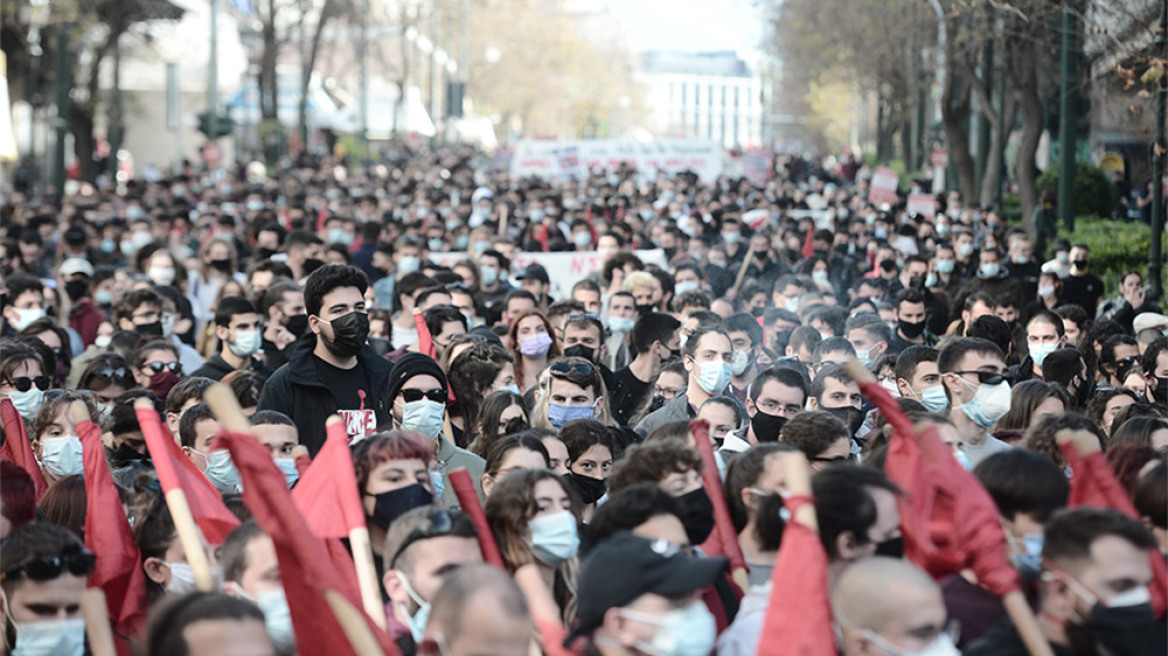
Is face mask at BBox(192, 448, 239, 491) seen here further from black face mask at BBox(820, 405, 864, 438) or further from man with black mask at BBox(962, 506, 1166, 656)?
man with black mask at BBox(962, 506, 1166, 656)

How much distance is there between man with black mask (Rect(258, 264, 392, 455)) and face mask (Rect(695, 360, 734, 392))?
1.93m

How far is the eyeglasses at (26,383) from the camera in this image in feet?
27.2

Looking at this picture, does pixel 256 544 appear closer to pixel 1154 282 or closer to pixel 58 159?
pixel 1154 282

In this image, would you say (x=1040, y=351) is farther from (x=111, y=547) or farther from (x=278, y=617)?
(x=278, y=617)

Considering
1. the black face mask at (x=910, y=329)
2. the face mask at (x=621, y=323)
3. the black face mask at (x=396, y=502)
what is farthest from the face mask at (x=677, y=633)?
the black face mask at (x=910, y=329)

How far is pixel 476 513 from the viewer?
498cm

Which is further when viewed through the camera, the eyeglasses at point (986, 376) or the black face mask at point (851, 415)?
the black face mask at point (851, 415)

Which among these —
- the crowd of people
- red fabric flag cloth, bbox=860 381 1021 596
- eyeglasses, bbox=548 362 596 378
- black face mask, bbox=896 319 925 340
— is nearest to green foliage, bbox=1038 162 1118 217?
the crowd of people

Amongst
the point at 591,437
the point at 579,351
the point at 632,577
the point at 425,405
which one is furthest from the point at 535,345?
the point at 632,577

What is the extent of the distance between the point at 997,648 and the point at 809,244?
17157 millimetres

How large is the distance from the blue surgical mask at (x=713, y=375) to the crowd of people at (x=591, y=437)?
0.05 m

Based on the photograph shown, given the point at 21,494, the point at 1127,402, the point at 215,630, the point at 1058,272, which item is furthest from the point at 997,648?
the point at 1058,272

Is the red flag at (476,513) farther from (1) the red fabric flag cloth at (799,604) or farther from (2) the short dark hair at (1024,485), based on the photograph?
(2) the short dark hair at (1024,485)

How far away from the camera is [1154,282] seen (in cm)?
1525
